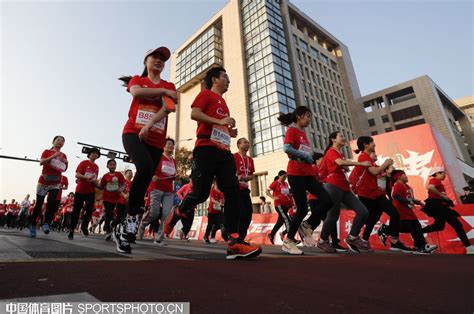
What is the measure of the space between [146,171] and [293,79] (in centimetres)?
4083

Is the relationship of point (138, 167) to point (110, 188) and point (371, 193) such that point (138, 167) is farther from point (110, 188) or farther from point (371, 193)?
point (110, 188)

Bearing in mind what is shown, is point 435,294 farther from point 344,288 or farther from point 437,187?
point 437,187

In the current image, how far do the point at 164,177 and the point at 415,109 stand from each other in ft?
169

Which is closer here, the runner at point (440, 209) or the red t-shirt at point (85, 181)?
the runner at point (440, 209)

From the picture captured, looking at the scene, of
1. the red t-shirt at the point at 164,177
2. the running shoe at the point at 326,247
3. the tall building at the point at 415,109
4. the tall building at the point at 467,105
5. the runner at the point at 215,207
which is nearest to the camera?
the running shoe at the point at 326,247

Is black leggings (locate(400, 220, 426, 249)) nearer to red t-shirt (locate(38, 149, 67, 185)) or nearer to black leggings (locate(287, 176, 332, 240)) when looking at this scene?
black leggings (locate(287, 176, 332, 240))

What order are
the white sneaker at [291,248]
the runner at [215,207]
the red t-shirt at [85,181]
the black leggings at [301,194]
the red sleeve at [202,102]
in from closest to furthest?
the red sleeve at [202,102]
the white sneaker at [291,248]
the black leggings at [301,194]
the red t-shirt at [85,181]
the runner at [215,207]

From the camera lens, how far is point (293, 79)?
135 feet

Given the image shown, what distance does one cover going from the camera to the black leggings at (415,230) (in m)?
5.61

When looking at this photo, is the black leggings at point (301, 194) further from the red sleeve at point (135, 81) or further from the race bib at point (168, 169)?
the race bib at point (168, 169)

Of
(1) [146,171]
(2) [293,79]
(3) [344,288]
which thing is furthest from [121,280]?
(2) [293,79]

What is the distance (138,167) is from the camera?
2797mm

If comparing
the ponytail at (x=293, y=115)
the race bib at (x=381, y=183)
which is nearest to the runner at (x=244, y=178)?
the ponytail at (x=293, y=115)

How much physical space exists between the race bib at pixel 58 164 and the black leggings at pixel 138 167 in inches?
148
